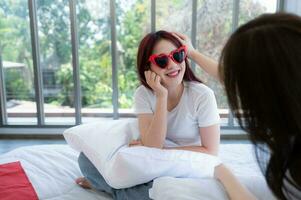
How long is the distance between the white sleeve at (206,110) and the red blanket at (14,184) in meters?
0.79

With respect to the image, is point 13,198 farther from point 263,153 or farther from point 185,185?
point 263,153

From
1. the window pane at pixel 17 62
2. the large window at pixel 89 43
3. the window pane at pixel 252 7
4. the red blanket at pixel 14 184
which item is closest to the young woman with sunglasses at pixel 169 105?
the red blanket at pixel 14 184

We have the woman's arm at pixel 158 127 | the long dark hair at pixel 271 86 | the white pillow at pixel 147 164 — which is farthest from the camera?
the woman's arm at pixel 158 127

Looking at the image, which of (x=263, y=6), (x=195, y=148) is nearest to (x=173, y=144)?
(x=195, y=148)

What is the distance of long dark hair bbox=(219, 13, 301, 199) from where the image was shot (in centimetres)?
65

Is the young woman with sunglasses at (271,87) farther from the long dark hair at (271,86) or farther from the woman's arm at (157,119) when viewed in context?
the woman's arm at (157,119)

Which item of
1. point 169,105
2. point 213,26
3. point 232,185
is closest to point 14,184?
point 169,105

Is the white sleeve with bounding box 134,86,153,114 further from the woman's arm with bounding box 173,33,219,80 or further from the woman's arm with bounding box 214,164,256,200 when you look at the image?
the woman's arm with bounding box 214,164,256,200

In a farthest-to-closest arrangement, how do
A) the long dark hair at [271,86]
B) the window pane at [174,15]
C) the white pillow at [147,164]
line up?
the window pane at [174,15] < the white pillow at [147,164] < the long dark hair at [271,86]

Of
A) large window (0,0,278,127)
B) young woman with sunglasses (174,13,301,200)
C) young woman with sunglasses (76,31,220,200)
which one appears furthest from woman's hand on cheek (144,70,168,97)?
large window (0,0,278,127)

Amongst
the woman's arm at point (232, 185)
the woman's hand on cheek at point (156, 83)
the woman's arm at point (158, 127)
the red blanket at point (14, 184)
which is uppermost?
the woman's hand on cheek at point (156, 83)

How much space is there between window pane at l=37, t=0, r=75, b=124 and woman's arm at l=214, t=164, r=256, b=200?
211 cm

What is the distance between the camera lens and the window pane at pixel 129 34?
9.00 feet

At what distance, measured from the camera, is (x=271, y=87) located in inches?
25.9
